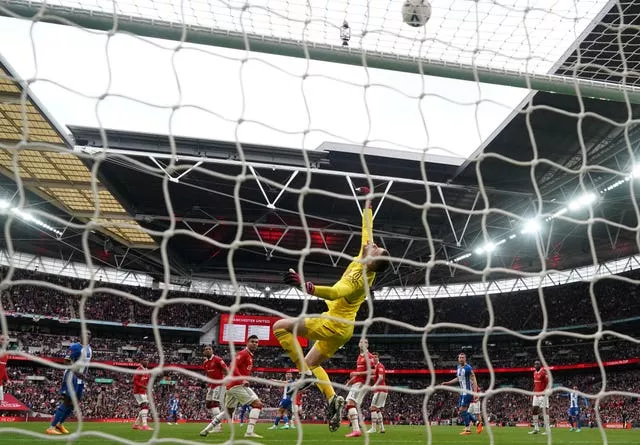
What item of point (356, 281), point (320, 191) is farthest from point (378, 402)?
point (320, 191)

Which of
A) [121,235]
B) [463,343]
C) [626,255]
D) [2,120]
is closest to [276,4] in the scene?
[2,120]

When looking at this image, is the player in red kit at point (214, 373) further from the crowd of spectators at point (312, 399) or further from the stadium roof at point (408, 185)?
the crowd of spectators at point (312, 399)

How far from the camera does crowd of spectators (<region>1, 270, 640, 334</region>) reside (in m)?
33.8

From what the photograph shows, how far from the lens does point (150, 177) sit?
21.0 metres

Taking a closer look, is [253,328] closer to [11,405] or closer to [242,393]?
[11,405]

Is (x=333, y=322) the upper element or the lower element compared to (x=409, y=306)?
lower

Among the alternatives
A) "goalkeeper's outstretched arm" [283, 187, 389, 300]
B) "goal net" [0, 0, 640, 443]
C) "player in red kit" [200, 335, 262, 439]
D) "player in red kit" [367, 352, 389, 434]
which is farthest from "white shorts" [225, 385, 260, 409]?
"goalkeeper's outstretched arm" [283, 187, 389, 300]

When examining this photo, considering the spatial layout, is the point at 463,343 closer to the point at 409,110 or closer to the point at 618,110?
the point at 618,110

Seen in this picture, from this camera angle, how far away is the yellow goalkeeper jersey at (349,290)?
4.81 metres

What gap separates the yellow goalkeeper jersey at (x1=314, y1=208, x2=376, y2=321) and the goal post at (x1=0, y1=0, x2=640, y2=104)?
3.80 feet

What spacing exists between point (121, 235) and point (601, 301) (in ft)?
96.5

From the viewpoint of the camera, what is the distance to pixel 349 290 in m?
5.07

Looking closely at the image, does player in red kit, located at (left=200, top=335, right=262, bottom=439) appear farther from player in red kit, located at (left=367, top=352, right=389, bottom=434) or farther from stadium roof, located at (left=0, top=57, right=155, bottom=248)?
stadium roof, located at (left=0, top=57, right=155, bottom=248)

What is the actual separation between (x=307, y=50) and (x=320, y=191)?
3.77 feet
